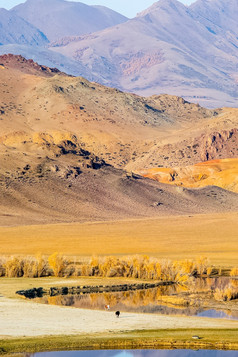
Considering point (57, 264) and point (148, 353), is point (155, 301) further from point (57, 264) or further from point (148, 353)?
point (148, 353)

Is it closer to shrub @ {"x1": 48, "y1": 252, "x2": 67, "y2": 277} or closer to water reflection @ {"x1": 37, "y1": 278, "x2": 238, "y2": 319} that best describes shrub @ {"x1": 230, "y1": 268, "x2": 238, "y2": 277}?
water reflection @ {"x1": 37, "y1": 278, "x2": 238, "y2": 319}

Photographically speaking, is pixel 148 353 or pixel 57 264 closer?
pixel 148 353

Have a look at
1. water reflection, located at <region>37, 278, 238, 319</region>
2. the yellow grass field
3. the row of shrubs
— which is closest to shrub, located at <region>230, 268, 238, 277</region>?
the row of shrubs

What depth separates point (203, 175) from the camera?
5896 inches

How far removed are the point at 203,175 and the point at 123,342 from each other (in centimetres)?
12102

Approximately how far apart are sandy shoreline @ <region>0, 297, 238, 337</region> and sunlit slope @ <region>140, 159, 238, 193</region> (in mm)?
105053

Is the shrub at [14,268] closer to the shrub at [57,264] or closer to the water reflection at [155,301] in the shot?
the shrub at [57,264]

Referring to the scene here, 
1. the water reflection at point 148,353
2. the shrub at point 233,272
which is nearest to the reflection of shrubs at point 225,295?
the shrub at point 233,272

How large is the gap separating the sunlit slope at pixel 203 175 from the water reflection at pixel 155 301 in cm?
9527

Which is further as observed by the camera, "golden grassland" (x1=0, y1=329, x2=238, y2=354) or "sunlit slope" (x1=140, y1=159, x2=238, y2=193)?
"sunlit slope" (x1=140, y1=159, x2=238, y2=193)

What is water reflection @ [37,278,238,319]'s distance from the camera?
38.9 m

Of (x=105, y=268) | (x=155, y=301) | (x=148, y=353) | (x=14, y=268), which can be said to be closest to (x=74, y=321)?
(x=148, y=353)

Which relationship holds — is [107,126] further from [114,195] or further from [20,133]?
[114,195]

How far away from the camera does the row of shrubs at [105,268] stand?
50906mm
